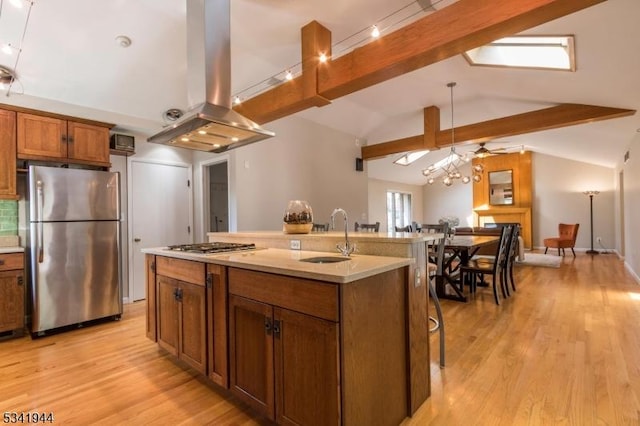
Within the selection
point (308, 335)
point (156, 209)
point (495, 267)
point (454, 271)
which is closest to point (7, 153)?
point (156, 209)

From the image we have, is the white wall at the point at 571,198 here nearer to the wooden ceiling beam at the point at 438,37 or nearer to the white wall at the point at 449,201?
the white wall at the point at 449,201

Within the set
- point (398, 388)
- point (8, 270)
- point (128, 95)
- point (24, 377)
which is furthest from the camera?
point (128, 95)

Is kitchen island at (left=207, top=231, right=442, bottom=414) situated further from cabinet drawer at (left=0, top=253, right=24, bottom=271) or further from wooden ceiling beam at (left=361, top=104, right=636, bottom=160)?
wooden ceiling beam at (left=361, top=104, right=636, bottom=160)

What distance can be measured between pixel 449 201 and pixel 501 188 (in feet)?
5.79

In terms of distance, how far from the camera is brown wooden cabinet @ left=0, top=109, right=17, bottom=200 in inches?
120

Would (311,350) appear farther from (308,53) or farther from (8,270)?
(8,270)

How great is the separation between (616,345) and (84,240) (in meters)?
5.13

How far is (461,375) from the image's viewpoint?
224 centimetres

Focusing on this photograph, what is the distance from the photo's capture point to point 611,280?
509cm

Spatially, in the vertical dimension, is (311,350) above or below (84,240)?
below

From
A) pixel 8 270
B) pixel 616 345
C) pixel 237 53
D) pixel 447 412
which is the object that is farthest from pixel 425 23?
Result: pixel 8 270

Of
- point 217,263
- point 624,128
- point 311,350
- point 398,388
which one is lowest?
point 398,388

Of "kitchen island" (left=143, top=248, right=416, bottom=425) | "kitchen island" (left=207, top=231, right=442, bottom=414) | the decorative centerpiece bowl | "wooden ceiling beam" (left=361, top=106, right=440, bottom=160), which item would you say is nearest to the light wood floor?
"kitchen island" (left=207, top=231, right=442, bottom=414)

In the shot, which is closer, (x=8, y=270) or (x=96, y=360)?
(x=96, y=360)
